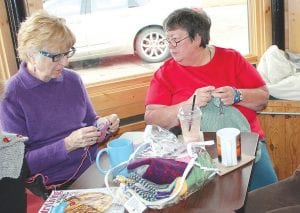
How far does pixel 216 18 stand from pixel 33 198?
5.85 ft

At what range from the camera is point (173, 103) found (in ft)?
6.72

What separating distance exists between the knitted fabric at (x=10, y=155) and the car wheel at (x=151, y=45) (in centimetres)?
148

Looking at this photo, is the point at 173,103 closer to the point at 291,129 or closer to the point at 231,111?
the point at 231,111

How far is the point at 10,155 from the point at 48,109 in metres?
0.59

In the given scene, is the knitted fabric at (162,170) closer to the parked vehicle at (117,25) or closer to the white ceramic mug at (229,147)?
the white ceramic mug at (229,147)

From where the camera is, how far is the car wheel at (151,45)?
2629mm

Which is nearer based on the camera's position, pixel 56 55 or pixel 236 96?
pixel 56 55

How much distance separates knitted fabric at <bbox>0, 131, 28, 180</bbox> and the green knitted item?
0.89 metres

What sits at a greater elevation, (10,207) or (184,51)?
(184,51)

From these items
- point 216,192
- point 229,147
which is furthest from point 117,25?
point 216,192

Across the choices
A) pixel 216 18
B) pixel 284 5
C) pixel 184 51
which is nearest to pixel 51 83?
pixel 184 51

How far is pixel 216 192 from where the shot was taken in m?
1.28

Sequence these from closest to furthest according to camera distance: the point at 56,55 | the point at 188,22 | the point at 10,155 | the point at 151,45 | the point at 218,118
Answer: the point at 10,155
the point at 56,55
the point at 218,118
the point at 188,22
the point at 151,45

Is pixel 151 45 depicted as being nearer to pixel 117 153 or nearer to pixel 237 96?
pixel 237 96
